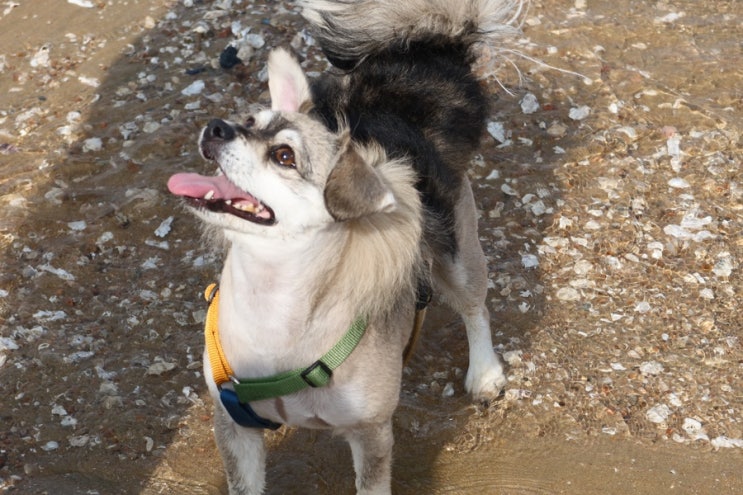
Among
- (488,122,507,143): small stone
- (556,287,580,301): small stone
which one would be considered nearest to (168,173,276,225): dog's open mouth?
(556,287,580,301): small stone

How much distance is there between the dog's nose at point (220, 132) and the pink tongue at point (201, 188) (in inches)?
6.3

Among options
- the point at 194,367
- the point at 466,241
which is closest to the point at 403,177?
the point at 466,241

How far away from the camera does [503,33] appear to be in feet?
15.5

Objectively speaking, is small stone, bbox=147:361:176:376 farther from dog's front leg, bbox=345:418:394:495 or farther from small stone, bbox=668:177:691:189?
small stone, bbox=668:177:691:189

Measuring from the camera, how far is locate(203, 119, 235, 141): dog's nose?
322 centimetres

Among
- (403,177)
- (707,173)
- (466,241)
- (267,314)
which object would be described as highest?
(403,177)

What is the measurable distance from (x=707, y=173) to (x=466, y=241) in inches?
96.0

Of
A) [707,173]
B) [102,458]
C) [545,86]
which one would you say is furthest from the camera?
[545,86]

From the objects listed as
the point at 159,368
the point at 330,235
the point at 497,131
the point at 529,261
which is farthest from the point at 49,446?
the point at 497,131

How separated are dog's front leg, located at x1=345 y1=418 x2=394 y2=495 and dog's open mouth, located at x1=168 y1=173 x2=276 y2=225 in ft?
3.25

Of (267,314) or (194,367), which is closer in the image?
(267,314)

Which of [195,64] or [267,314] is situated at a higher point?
[267,314]

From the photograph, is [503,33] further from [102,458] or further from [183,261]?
[102,458]

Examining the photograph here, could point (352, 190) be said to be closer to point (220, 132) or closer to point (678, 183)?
point (220, 132)
